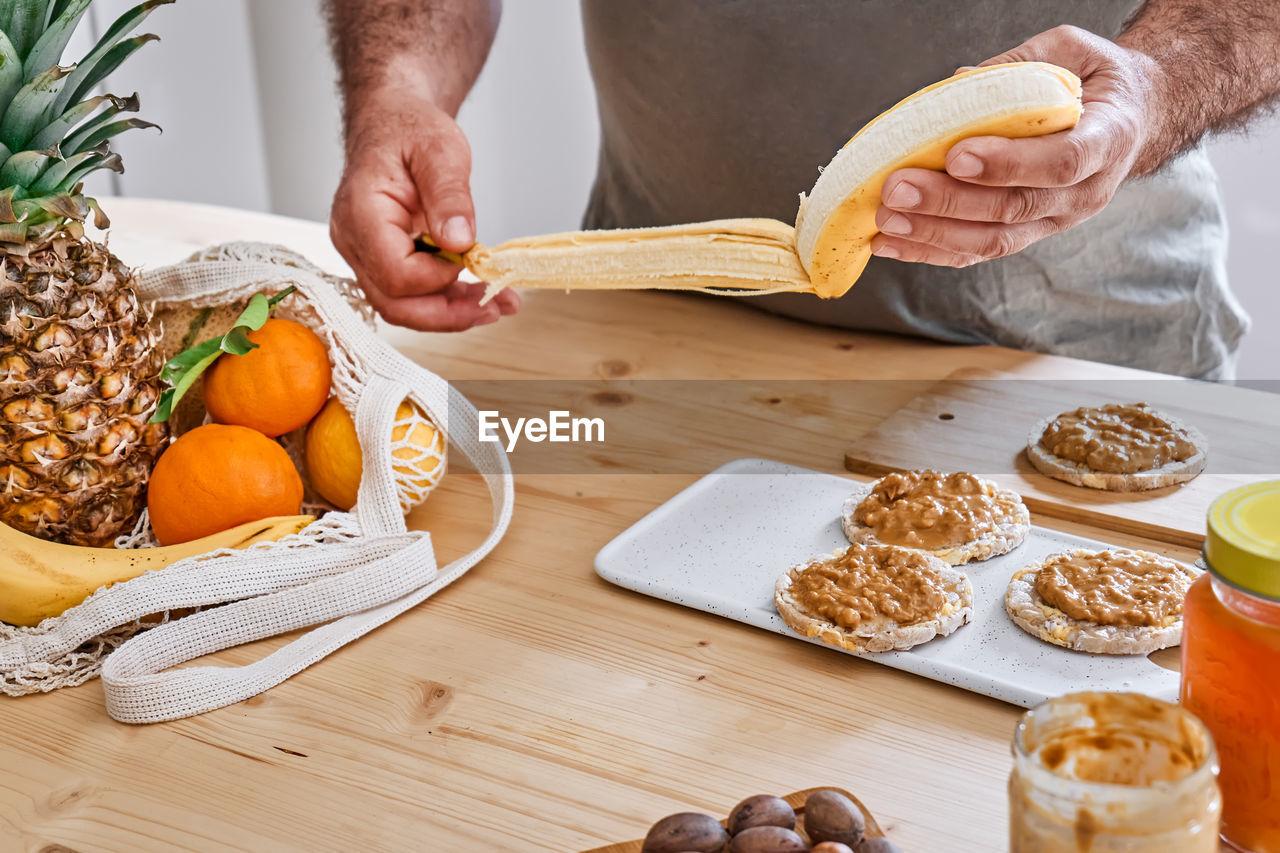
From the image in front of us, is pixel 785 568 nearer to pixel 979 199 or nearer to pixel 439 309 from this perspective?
pixel 979 199

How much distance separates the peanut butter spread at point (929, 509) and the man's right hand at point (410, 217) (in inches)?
22.3

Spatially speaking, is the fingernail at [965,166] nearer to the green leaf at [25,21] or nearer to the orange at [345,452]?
the orange at [345,452]

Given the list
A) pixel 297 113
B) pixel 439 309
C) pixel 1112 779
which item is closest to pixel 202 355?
pixel 439 309

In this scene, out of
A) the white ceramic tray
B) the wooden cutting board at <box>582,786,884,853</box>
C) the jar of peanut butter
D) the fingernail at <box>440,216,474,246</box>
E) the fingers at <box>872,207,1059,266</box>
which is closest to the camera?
the jar of peanut butter

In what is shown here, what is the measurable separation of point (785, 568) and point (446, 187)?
2.12 feet

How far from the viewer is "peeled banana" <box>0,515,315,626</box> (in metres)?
1.01

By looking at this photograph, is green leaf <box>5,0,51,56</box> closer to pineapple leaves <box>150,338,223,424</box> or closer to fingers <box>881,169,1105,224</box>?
pineapple leaves <box>150,338,223,424</box>

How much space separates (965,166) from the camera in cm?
96

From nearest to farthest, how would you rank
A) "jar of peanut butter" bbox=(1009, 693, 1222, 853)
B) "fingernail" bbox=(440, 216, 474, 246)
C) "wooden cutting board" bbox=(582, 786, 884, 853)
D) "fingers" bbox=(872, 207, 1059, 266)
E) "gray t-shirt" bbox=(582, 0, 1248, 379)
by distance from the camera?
"jar of peanut butter" bbox=(1009, 693, 1222, 853)
"wooden cutting board" bbox=(582, 786, 884, 853)
"fingers" bbox=(872, 207, 1059, 266)
"fingernail" bbox=(440, 216, 474, 246)
"gray t-shirt" bbox=(582, 0, 1248, 379)

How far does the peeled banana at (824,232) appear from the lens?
941mm

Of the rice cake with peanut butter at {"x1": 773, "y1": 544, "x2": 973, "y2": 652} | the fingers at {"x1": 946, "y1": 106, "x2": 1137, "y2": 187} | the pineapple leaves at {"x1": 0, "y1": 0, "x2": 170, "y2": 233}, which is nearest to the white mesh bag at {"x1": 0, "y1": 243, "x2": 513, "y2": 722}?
the pineapple leaves at {"x1": 0, "y1": 0, "x2": 170, "y2": 233}

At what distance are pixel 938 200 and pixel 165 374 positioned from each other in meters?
0.74

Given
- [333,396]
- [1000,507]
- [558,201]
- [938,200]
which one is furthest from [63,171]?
[558,201]

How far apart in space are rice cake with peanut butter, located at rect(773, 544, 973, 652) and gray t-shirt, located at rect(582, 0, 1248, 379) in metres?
0.67
